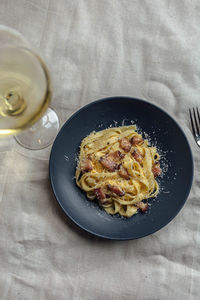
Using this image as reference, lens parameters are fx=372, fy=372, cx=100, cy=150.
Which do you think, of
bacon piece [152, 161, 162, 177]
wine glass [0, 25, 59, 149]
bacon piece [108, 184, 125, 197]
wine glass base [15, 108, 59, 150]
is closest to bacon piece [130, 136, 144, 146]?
bacon piece [152, 161, 162, 177]

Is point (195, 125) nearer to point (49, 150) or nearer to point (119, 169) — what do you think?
point (119, 169)

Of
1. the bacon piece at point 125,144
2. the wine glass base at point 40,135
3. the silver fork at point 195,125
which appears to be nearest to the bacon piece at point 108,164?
the bacon piece at point 125,144

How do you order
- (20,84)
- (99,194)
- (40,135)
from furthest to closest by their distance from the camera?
(40,135)
(99,194)
(20,84)

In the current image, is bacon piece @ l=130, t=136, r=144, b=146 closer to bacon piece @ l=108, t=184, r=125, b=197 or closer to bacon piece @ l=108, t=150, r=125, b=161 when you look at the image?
bacon piece @ l=108, t=150, r=125, b=161

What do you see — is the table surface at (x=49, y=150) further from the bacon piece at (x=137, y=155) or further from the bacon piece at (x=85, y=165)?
the bacon piece at (x=137, y=155)

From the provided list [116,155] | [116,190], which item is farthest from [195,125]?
[116,190]
